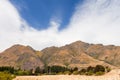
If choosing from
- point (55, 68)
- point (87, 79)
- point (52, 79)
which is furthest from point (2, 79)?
point (55, 68)

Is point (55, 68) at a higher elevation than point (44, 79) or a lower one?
higher

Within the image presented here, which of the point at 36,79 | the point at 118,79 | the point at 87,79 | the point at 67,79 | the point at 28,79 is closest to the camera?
the point at 118,79

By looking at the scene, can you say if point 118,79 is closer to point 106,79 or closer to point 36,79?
point 106,79

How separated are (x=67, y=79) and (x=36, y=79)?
10168 millimetres

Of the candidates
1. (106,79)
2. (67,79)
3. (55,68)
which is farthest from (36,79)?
(55,68)

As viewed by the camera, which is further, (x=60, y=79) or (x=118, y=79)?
(x=60, y=79)

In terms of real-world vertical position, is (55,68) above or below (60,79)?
above

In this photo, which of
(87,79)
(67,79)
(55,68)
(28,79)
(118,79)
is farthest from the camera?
(55,68)

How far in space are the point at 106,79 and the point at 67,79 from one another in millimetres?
8075

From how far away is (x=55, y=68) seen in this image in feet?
627

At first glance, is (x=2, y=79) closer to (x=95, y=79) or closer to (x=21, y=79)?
(x=21, y=79)

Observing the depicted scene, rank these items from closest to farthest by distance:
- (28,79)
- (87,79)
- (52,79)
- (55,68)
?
1. (87,79)
2. (52,79)
3. (28,79)
4. (55,68)

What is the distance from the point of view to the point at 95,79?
1666 inches

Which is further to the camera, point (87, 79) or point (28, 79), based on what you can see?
point (28, 79)
